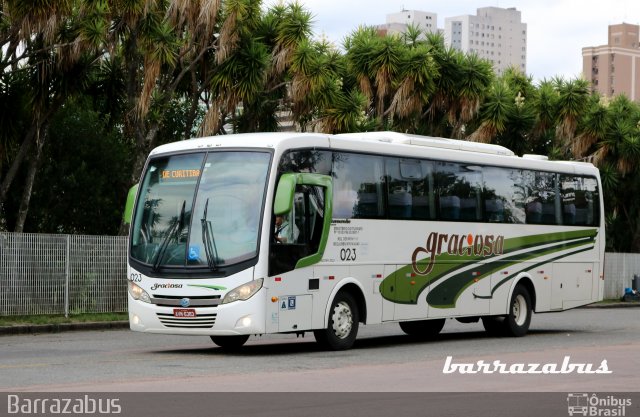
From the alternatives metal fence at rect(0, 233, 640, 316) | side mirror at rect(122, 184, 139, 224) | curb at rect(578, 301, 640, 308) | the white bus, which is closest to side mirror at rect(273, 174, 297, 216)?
the white bus

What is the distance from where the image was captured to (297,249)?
17312 millimetres

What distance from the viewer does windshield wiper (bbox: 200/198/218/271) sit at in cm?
1670

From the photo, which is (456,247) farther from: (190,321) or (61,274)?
(61,274)

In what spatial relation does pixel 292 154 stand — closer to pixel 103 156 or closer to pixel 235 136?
pixel 235 136

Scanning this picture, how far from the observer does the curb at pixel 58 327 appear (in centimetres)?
2284

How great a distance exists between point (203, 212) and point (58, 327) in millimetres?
8059

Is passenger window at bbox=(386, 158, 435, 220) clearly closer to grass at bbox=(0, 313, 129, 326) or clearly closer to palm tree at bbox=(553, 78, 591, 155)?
grass at bbox=(0, 313, 129, 326)

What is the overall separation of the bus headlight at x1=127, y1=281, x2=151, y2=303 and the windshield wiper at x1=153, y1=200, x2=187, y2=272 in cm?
38

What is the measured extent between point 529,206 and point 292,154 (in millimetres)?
7048

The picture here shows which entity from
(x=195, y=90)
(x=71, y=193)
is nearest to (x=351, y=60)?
(x=195, y=90)

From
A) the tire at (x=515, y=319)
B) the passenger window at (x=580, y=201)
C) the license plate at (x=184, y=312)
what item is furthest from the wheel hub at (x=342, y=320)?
the passenger window at (x=580, y=201)

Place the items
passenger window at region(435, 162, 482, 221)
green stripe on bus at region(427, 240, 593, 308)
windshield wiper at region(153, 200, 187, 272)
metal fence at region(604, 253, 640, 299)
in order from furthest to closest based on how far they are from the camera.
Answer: metal fence at region(604, 253, 640, 299)
passenger window at region(435, 162, 482, 221)
green stripe on bus at region(427, 240, 593, 308)
windshield wiper at region(153, 200, 187, 272)

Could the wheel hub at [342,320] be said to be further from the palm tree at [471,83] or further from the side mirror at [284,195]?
the palm tree at [471,83]

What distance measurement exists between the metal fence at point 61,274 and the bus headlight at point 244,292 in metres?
9.31
